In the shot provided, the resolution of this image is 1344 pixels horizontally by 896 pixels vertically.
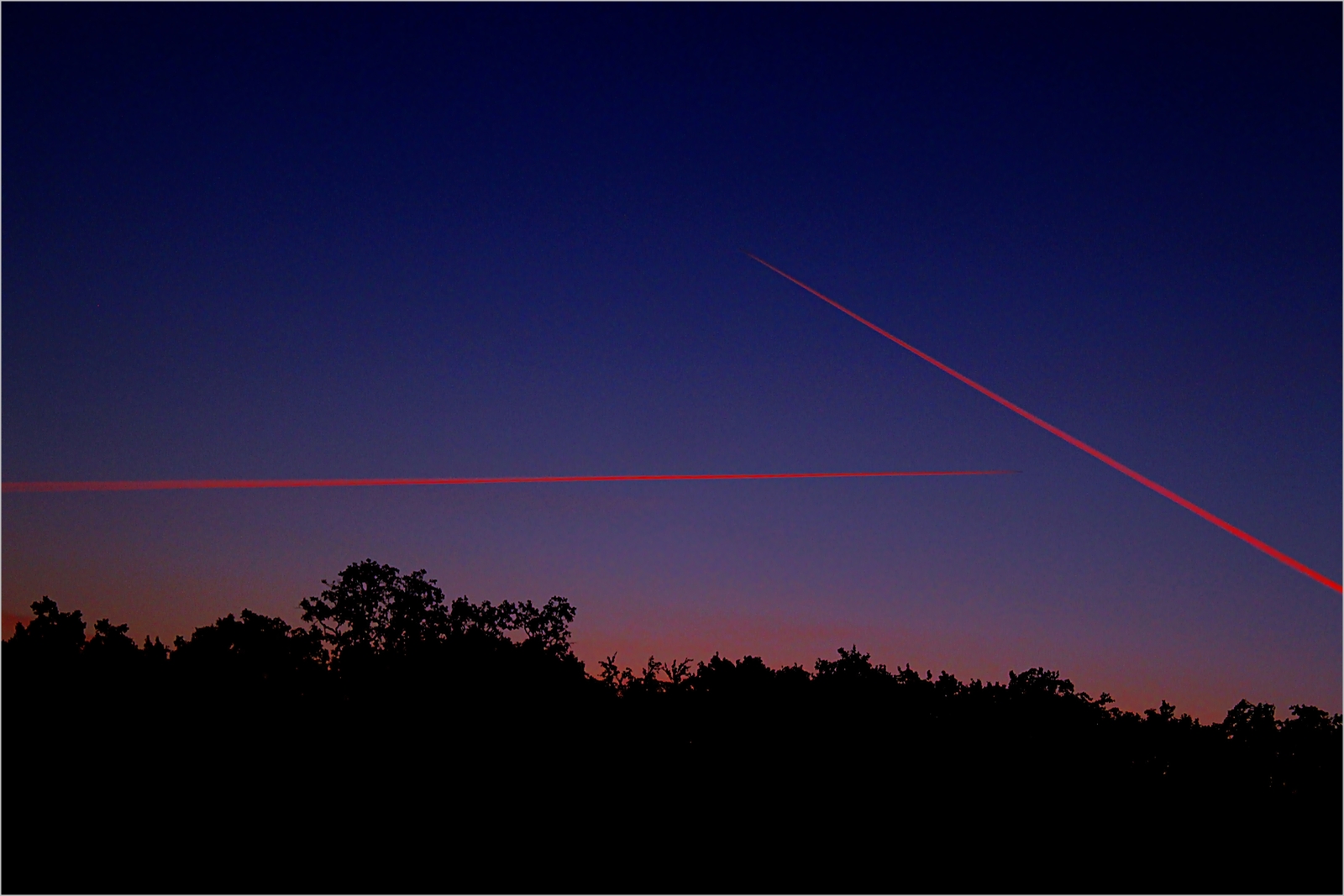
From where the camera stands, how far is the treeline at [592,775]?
25.0 metres

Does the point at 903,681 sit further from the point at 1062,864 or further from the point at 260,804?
the point at 260,804

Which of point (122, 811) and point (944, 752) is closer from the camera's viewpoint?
point (122, 811)

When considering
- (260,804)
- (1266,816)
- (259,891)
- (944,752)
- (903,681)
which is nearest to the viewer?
(259,891)

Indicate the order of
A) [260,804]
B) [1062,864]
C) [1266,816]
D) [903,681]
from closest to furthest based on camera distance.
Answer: [260,804], [1062,864], [1266,816], [903,681]

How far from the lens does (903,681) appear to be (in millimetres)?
39281

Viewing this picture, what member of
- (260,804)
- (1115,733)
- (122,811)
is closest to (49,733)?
(122,811)

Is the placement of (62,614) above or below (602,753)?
above

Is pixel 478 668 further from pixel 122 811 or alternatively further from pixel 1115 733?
pixel 1115 733

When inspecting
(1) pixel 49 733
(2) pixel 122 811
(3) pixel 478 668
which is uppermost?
(3) pixel 478 668

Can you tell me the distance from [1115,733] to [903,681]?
835 centimetres

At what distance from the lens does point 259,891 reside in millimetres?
24078

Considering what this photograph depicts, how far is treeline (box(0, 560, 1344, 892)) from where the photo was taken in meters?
25.0

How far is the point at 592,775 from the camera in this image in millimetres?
31250

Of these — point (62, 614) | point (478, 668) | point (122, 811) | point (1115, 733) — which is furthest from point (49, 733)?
point (1115, 733)
